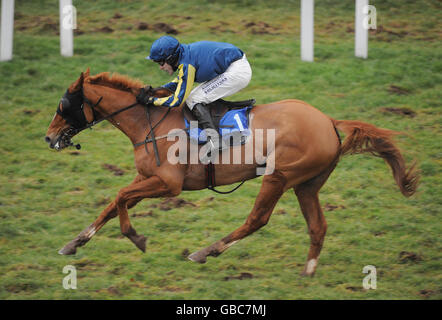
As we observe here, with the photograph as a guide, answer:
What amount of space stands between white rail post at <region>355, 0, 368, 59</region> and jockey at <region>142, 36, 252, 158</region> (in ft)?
17.9

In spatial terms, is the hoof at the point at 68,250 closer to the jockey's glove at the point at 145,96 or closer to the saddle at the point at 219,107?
the jockey's glove at the point at 145,96

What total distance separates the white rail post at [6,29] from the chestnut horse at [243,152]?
5.72m

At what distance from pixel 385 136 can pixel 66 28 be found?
7385 millimetres

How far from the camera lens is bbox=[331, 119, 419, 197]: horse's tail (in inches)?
240

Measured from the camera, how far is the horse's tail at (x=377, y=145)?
6.10 meters

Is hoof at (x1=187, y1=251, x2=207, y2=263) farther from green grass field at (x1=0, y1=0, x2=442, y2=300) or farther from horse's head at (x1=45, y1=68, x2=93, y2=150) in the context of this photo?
horse's head at (x1=45, y1=68, x2=93, y2=150)

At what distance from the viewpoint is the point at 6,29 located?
1116 cm

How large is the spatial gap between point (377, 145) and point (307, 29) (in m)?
5.38

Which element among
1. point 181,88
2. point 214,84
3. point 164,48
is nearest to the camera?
point 164,48

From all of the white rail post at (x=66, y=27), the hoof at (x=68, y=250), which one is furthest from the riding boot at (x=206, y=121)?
the white rail post at (x=66, y=27)

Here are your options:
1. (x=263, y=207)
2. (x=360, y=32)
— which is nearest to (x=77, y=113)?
(x=263, y=207)

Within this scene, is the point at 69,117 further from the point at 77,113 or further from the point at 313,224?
the point at 313,224

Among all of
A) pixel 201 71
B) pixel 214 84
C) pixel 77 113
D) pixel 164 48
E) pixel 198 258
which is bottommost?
pixel 198 258
